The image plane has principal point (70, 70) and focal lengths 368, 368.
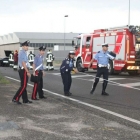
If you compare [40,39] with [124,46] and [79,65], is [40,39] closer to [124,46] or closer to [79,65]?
[79,65]

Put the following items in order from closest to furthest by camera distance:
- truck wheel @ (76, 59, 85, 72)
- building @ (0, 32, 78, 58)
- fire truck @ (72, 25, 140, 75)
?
fire truck @ (72, 25, 140, 75) < truck wheel @ (76, 59, 85, 72) < building @ (0, 32, 78, 58)

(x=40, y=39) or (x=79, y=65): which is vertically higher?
(x=40, y=39)

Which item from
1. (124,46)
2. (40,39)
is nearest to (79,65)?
(124,46)

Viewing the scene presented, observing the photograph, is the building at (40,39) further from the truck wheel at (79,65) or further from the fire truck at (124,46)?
the fire truck at (124,46)

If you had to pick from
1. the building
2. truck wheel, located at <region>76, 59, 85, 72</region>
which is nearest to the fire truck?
truck wheel, located at <region>76, 59, 85, 72</region>

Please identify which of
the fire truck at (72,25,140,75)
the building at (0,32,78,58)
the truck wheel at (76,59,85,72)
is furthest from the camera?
the building at (0,32,78,58)

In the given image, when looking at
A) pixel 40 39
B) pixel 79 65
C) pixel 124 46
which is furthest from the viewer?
pixel 40 39

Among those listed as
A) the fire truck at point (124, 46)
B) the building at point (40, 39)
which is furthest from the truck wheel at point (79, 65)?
the building at point (40, 39)

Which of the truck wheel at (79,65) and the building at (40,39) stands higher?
the building at (40,39)

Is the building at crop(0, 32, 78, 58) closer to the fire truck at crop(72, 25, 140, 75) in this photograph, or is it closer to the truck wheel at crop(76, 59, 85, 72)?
the truck wheel at crop(76, 59, 85, 72)

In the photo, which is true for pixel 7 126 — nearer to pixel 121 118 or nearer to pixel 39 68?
pixel 121 118

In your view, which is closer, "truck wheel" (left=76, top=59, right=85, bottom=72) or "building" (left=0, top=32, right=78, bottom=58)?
"truck wheel" (left=76, top=59, right=85, bottom=72)

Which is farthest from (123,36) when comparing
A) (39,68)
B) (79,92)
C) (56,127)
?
(56,127)

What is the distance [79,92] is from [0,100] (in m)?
3.49
